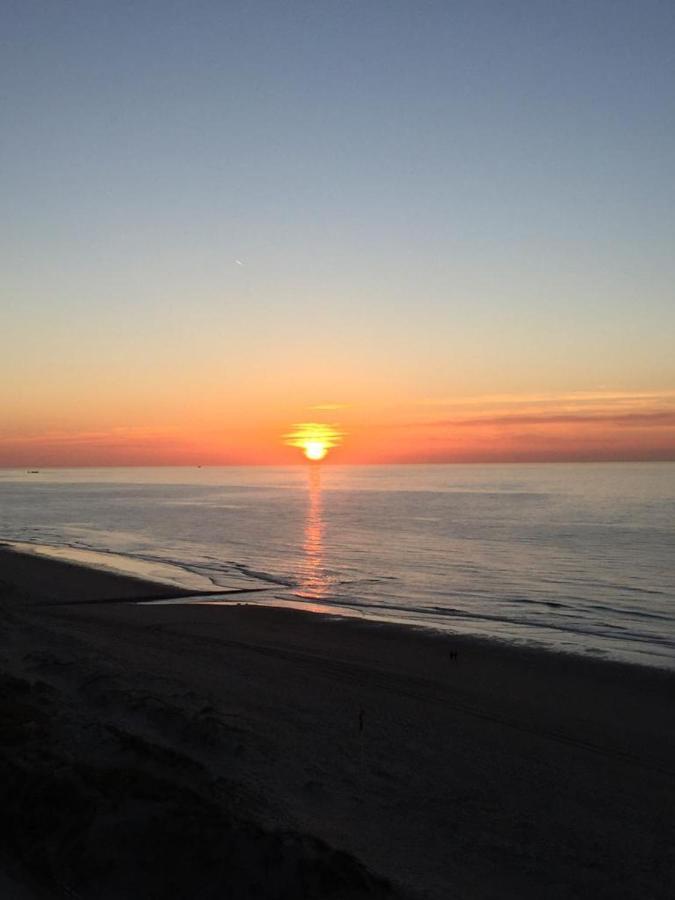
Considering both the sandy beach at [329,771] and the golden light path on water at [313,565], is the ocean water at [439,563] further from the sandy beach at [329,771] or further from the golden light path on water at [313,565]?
the sandy beach at [329,771]

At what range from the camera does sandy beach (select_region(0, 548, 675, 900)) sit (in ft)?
22.6

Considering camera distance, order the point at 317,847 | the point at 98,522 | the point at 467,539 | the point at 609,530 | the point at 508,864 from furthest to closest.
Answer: the point at 98,522 < the point at 609,530 < the point at 467,539 < the point at 508,864 < the point at 317,847

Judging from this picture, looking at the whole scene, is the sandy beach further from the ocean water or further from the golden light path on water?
the golden light path on water

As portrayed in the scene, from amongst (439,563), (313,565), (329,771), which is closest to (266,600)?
(313,565)

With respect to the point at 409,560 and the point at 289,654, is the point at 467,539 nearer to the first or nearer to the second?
the point at 409,560

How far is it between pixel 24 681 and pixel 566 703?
36.0 feet

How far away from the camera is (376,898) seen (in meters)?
6.39

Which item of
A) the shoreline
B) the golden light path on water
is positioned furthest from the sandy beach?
the golden light path on water

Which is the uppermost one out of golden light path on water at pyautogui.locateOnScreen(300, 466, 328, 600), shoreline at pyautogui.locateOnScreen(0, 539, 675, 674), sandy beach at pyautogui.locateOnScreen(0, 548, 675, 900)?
sandy beach at pyautogui.locateOnScreen(0, 548, 675, 900)

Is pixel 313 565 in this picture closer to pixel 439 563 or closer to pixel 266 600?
pixel 439 563

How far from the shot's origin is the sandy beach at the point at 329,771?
6.89 m

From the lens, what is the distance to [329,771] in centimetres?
1030

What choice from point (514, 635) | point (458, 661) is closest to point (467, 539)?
point (514, 635)

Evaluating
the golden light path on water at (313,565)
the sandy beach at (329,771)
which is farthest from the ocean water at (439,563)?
the sandy beach at (329,771)
